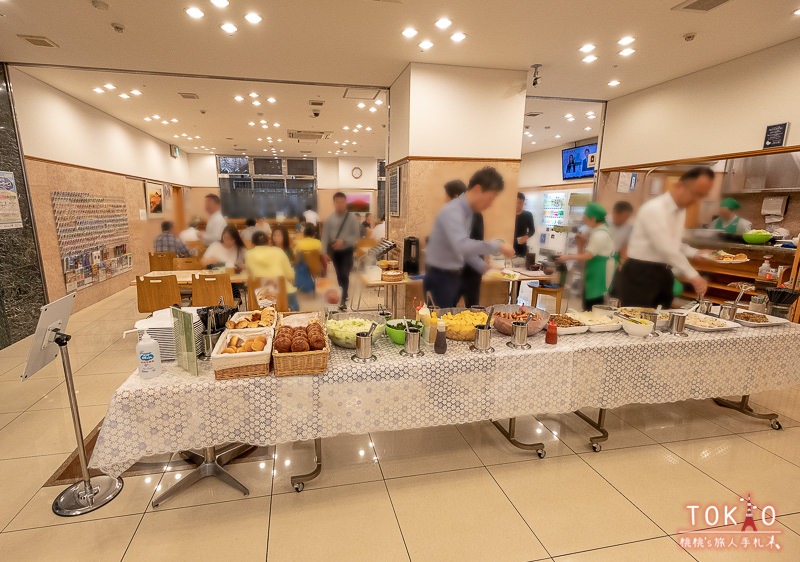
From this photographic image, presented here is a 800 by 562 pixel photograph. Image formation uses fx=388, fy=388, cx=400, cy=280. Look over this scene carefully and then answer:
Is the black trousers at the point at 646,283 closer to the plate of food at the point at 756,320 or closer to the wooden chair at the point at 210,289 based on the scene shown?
the plate of food at the point at 756,320

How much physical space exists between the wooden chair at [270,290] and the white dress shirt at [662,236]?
2668 millimetres

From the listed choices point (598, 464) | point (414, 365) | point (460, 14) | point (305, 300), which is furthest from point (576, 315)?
point (460, 14)

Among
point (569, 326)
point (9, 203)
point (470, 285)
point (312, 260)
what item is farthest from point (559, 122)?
point (9, 203)

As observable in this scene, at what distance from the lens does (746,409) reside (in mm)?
2764

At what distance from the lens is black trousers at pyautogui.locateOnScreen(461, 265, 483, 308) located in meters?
3.07

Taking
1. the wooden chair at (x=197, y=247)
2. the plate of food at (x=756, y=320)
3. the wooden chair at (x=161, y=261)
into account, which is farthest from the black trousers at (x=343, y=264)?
the plate of food at (x=756, y=320)

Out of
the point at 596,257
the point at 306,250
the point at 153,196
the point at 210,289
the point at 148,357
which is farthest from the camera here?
the point at 153,196

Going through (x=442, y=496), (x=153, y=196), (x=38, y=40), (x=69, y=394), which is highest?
(x=38, y=40)

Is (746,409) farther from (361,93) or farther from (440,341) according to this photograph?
(361,93)

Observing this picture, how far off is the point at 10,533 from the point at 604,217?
405 centimetres

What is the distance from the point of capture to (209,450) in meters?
2.07

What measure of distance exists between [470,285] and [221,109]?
17.1 ft

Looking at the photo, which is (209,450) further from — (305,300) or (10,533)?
(305,300)

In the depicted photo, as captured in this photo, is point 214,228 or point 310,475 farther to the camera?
point 214,228
